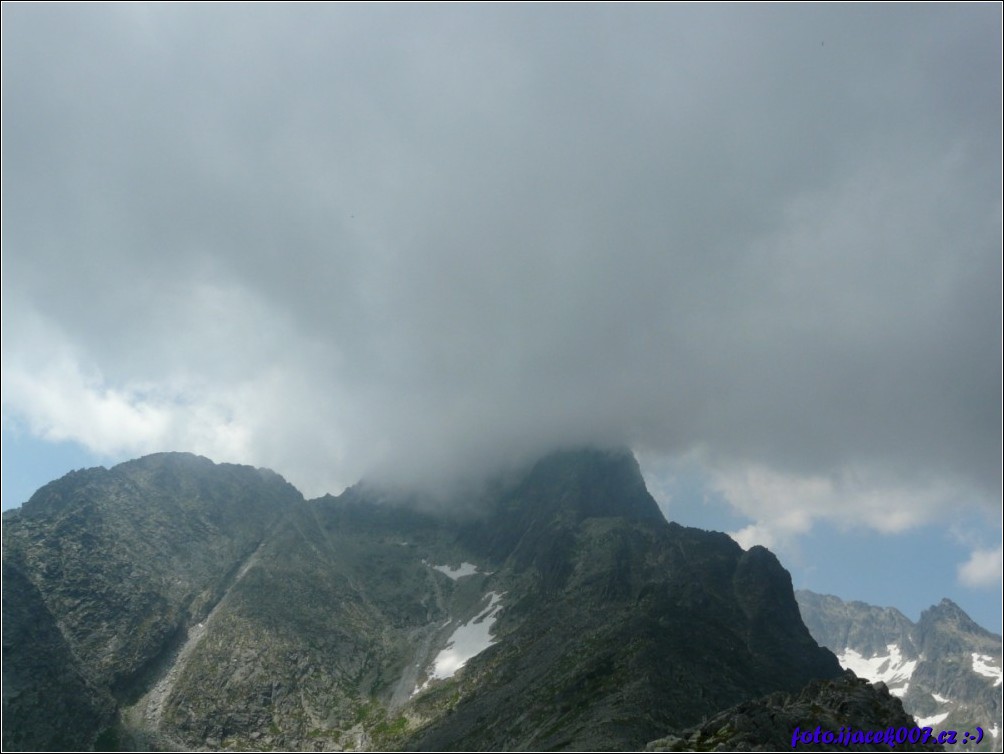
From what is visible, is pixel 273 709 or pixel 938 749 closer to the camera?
pixel 938 749

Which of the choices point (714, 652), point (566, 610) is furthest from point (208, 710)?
point (714, 652)

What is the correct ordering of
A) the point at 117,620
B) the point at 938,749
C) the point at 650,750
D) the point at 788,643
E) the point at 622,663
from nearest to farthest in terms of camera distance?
1. the point at 938,749
2. the point at 650,750
3. the point at 622,663
4. the point at 788,643
5. the point at 117,620

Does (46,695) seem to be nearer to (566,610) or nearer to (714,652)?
(566,610)

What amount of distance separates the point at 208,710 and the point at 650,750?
5476 inches

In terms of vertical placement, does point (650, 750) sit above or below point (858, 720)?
below

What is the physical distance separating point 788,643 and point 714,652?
34.9m

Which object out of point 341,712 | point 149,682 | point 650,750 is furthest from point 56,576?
point 650,750

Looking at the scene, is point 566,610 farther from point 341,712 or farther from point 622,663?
point 341,712

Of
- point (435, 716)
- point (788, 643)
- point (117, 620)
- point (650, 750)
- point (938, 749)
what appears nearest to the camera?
point (938, 749)

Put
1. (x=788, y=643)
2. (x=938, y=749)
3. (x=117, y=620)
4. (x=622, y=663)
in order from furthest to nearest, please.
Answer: (x=117, y=620)
(x=788, y=643)
(x=622, y=663)
(x=938, y=749)

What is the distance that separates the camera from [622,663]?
149375mm

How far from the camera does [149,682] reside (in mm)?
183500

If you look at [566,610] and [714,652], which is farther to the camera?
[566,610]

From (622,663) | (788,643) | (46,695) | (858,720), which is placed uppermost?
(788,643)
